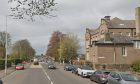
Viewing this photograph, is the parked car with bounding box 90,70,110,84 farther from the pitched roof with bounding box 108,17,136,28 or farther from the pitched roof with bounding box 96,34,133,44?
the pitched roof with bounding box 108,17,136,28

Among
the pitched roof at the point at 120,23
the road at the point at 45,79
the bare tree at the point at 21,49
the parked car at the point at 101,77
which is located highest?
the pitched roof at the point at 120,23

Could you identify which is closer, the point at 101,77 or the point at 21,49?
the point at 101,77

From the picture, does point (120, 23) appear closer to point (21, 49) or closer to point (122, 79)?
point (21, 49)

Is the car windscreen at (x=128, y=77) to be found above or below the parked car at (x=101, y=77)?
above

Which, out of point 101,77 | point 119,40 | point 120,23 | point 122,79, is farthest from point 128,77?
point 120,23

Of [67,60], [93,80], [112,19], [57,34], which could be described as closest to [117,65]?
[93,80]

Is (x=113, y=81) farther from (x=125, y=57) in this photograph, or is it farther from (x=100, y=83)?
(x=125, y=57)

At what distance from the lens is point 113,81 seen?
85.7ft

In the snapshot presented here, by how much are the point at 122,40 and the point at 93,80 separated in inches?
1464

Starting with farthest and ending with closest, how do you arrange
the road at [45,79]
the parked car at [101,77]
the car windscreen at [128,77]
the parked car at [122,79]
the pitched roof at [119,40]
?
the pitched roof at [119,40], the road at [45,79], the parked car at [101,77], the car windscreen at [128,77], the parked car at [122,79]

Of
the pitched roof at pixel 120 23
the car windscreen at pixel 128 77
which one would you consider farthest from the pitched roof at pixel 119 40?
the car windscreen at pixel 128 77

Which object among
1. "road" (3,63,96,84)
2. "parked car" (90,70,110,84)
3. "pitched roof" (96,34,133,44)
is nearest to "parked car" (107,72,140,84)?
"parked car" (90,70,110,84)

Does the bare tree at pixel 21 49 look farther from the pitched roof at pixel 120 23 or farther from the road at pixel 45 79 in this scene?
the road at pixel 45 79

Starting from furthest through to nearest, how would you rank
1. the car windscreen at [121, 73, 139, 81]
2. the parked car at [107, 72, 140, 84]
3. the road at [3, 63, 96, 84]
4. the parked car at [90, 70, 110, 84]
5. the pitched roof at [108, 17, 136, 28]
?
the pitched roof at [108, 17, 136, 28], the road at [3, 63, 96, 84], the parked car at [90, 70, 110, 84], the car windscreen at [121, 73, 139, 81], the parked car at [107, 72, 140, 84]
